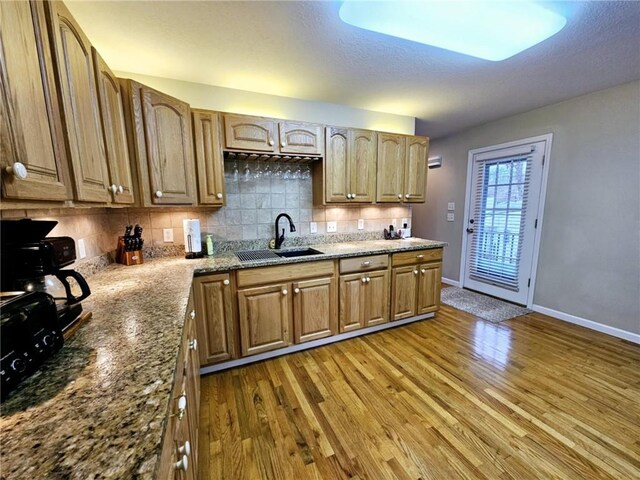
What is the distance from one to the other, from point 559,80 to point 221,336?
11.9 feet

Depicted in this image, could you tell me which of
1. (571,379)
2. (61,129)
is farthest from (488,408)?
(61,129)

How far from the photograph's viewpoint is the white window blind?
3.24 m

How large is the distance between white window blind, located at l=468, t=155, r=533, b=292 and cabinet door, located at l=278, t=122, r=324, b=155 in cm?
255

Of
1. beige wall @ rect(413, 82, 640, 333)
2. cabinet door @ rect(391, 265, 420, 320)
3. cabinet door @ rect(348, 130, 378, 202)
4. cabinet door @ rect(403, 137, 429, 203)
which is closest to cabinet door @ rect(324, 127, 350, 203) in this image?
cabinet door @ rect(348, 130, 378, 202)

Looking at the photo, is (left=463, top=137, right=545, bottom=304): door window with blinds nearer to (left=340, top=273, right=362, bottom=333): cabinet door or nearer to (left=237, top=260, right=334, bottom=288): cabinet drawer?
(left=340, top=273, right=362, bottom=333): cabinet door

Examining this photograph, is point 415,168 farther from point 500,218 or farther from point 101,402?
point 101,402

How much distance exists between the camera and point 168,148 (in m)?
1.88

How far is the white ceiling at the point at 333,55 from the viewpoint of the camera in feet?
4.77

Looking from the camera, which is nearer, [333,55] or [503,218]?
[333,55]

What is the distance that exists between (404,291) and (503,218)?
6.06 feet

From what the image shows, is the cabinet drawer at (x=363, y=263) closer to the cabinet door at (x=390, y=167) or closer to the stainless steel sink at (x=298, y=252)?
the stainless steel sink at (x=298, y=252)

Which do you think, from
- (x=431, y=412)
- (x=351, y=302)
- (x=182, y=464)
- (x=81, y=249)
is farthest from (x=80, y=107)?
(x=431, y=412)

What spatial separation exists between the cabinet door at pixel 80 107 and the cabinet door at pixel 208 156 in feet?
2.57

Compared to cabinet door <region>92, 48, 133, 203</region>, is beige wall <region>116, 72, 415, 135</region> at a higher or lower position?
higher
